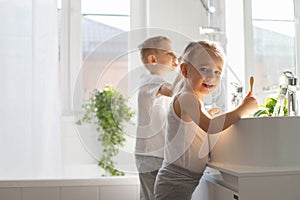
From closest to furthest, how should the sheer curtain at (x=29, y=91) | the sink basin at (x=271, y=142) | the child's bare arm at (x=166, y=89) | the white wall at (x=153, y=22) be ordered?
the sink basin at (x=271, y=142)
the child's bare arm at (x=166, y=89)
the sheer curtain at (x=29, y=91)
the white wall at (x=153, y=22)

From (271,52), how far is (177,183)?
2.88 feet

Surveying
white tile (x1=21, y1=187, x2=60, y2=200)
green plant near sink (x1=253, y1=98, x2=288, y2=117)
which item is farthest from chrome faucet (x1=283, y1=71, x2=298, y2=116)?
white tile (x1=21, y1=187, x2=60, y2=200)

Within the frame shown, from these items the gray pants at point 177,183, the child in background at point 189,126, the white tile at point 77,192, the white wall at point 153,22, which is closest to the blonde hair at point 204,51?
the child in background at point 189,126

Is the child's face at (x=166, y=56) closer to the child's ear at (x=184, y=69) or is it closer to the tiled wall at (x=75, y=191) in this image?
the child's ear at (x=184, y=69)

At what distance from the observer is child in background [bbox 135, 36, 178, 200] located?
1.33m

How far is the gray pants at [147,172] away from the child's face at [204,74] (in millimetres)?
301

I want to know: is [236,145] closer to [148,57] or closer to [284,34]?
[148,57]

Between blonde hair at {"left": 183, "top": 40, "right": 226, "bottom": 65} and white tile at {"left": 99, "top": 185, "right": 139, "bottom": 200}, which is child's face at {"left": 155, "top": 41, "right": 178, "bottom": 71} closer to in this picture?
blonde hair at {"left": 183, "top": 40, "right": 226, "bottom": 65}

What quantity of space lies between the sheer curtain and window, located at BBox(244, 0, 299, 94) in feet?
3.00

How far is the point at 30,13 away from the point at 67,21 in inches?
20.8

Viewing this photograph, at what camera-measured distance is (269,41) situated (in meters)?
1.80

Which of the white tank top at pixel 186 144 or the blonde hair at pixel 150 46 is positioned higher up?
the blonde hair at pixel 150 46

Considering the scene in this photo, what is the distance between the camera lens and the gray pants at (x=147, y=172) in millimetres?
1381

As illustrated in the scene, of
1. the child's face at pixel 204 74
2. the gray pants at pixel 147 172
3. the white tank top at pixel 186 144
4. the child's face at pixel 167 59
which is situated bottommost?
the gray pants at pixel 147 172
